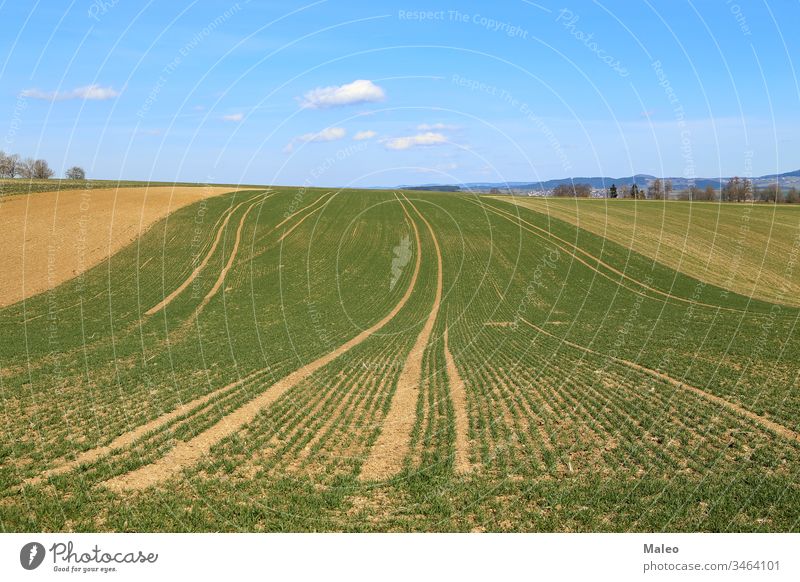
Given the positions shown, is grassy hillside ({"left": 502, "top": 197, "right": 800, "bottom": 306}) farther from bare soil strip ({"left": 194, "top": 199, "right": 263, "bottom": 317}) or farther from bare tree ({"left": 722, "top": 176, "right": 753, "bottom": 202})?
bare soil strip ({"left": 194, "top": 199, "right": 263, "bottom": 317})

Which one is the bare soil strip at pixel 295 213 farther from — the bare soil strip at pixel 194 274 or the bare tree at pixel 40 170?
the bare tree at pixel 40 170

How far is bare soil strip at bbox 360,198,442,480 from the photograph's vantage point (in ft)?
53.0

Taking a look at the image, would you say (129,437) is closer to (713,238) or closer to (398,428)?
(398,428)

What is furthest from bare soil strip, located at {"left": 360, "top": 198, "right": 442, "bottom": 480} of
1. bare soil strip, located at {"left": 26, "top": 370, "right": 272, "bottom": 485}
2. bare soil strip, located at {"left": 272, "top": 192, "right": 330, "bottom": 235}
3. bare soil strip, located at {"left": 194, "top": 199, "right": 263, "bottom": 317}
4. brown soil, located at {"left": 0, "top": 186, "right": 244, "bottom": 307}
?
bare soil strip, located at {"left": 272, "top": 192, "right": 330, "bottom": 235}

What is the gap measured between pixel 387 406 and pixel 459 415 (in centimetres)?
294

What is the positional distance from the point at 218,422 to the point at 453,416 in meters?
8.38

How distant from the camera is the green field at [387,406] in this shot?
13477mm

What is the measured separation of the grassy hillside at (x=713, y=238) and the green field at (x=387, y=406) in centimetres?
721

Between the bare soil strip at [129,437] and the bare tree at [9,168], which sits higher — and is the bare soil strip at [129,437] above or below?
below

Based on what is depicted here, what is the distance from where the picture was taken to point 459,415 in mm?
21156

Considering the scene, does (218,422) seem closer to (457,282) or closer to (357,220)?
(457,282)

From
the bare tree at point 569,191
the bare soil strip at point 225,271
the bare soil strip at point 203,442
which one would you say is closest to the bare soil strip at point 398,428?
the bare soil strip at point 203,442

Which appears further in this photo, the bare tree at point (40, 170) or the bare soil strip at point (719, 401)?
the bare tree at point (40, 170)

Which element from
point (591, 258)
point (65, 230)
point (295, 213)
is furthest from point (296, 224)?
point (591, 258)
